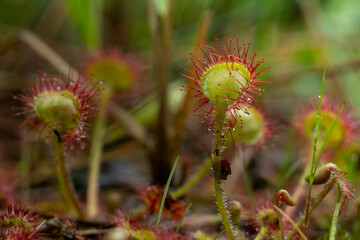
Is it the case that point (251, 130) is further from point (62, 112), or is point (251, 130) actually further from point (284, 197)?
point (62, 112)

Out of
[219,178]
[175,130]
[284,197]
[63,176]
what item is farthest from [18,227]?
[175,130]

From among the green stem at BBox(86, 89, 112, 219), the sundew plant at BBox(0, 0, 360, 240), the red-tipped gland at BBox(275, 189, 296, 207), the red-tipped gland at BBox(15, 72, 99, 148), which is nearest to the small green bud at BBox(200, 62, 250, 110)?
the sundew plant at BBox(0, 0, 360, 240)

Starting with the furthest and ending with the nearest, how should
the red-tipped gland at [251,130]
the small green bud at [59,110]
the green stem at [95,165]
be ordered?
the green stem at [95,165] < the red-tipped gland at [251,130] < the small green bud at [59,110]

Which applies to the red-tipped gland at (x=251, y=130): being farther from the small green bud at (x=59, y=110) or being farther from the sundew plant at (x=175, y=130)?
the small green bud at (x=59, y=110)

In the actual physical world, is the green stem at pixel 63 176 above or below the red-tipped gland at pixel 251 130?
below

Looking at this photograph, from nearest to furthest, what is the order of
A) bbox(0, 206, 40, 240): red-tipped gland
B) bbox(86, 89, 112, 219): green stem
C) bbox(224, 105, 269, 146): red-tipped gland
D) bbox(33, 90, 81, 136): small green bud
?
bbox(0, 206, 40, 240): red-tipped gland
bbox(33, 90, 81, 136): small green bud
bbox(224, 105, 269, 146): red-tipped gland
bbox(86, 89, 112, 219): green stem

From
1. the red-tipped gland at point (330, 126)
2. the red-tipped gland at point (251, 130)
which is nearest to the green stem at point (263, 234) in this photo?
the red-tipped gland at point (251, 130)

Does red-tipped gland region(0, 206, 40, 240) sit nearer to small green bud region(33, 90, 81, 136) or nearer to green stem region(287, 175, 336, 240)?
small green bud region(33, 90, 81, 136)

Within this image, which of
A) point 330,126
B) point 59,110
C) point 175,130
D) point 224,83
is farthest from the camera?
point 175,130
